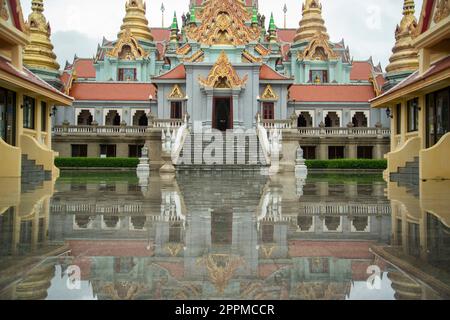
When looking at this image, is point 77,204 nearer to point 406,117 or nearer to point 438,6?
point 438,6

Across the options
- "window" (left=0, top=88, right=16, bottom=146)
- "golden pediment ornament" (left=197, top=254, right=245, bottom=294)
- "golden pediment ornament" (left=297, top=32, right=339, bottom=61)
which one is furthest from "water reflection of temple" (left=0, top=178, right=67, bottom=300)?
"golden pediment ornament" (left=297, top=32, right=339, bottom=61)

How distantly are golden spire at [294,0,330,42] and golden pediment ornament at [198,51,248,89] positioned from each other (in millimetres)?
23037

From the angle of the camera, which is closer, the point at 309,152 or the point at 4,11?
the point at 4,11

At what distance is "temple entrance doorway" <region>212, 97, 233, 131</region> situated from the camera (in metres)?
35.9

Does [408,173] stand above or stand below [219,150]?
below

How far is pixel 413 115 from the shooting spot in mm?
20516

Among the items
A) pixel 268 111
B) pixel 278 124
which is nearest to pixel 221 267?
pixel 278 124

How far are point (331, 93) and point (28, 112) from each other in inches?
1108

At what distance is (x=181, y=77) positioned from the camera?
121 ft

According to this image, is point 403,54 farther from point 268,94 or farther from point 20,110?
point 20,110

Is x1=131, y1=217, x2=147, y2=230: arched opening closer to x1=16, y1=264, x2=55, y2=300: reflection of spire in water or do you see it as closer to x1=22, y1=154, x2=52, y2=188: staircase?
x1=16, y1=264, x2=55, y2=300: reflection of spire in water

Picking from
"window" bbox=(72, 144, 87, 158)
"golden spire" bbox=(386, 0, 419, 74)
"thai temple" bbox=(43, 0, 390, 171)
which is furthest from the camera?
"golden spire" bbox=(386, 0, 419, 74)

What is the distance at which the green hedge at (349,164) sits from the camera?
3111 centimetres
